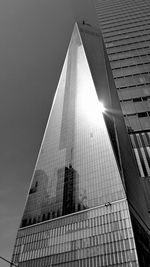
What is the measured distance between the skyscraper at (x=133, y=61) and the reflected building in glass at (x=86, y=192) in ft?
24.4

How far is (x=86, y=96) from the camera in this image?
99625mm

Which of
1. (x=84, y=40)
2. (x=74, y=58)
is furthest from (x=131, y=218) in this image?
(x=84, y=40)

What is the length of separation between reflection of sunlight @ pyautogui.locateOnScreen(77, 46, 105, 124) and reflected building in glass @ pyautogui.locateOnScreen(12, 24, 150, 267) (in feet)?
1.30

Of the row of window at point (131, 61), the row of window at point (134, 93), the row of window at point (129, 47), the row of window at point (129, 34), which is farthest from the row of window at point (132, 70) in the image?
the row of window at point (129, 34)

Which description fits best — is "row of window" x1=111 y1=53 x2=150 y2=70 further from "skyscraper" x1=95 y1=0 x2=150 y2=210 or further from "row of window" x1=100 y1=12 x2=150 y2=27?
"row of window" x1=100 y1=12 x2=150 y2=27

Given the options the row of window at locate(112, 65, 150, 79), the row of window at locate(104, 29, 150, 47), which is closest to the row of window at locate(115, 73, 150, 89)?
the row of window at locate(112, 65, 150, 79)

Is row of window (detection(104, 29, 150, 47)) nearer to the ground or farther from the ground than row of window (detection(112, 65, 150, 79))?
farther from the ground

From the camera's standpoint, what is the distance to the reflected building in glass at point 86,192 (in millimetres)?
52812

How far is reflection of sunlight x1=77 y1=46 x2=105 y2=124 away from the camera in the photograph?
8467cm

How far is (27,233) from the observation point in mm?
70250

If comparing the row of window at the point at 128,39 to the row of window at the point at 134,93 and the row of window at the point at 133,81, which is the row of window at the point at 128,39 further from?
the row of window at the point at 134,93

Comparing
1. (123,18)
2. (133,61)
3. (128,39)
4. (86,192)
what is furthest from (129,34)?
(86,192)

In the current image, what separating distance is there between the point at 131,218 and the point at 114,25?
84.9m

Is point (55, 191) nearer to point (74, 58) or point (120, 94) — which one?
point (120, 94)
